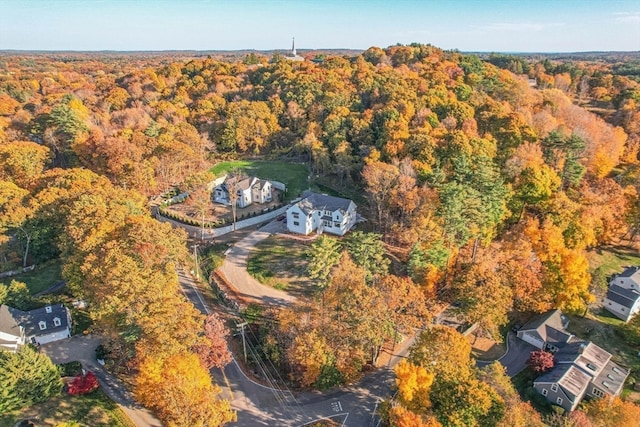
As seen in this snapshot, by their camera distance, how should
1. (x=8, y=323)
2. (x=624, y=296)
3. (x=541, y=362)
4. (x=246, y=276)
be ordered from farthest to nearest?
1. (x=246, y=276)
2. (x=624, y=296)
3. (x=541, y=362)
4. (x=8, y=323)

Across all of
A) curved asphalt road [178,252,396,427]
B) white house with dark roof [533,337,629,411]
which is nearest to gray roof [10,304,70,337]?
curved asphalt road [178,252,396,427]

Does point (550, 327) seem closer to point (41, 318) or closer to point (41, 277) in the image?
point (41, 318)

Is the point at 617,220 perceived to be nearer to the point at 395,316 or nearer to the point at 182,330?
the point at 395,316

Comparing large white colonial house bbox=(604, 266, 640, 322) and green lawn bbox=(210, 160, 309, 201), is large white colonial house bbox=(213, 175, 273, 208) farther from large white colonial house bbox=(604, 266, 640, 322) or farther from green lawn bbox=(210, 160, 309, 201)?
large white colonial house bbox=(604, 266, 640, 322)

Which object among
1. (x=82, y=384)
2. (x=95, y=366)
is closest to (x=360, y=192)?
(x=95, y=366)

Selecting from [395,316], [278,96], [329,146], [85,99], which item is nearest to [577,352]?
[395,316]

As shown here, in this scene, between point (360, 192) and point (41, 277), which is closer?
point (41, 277)
